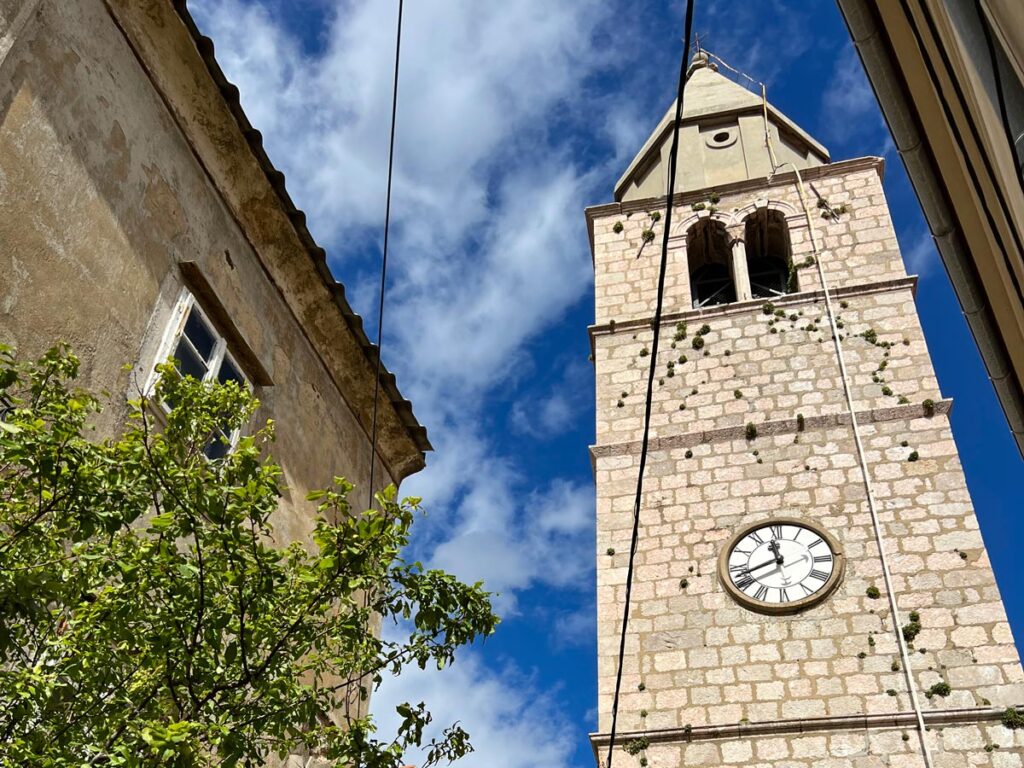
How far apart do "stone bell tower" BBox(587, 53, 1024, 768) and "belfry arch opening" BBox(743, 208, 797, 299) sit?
4 cm

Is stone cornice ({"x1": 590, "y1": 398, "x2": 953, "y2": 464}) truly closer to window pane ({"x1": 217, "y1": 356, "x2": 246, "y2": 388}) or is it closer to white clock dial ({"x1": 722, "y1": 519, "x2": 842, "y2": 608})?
white clock dial ({"x1": 722, "y1": 519, "x2": 842, "y2": 608})

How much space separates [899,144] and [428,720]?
→ 358cm

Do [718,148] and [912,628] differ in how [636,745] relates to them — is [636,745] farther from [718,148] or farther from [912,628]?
[718,148]

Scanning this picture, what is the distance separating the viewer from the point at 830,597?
1164cm

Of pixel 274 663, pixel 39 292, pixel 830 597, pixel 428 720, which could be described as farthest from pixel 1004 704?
pixel 39 292

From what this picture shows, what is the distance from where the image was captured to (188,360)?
658 centimetres

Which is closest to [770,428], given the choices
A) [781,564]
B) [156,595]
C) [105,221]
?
[781,564]

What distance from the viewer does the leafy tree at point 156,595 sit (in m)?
3.57

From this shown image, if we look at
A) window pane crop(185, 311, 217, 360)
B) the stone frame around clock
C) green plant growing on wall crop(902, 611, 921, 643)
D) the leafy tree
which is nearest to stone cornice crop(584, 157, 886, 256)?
the stone frame around clock

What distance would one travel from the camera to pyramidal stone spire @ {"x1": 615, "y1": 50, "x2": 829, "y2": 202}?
18.9 m

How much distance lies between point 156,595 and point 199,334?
3081 mm

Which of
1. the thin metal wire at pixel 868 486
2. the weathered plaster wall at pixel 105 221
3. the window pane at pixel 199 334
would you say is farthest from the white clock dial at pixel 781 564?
the window pane at pixel 199 334

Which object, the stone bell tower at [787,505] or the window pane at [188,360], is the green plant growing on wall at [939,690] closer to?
the stone bell tower at [787,505]

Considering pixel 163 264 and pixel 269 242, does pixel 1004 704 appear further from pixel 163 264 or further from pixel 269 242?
pixel 163 264
